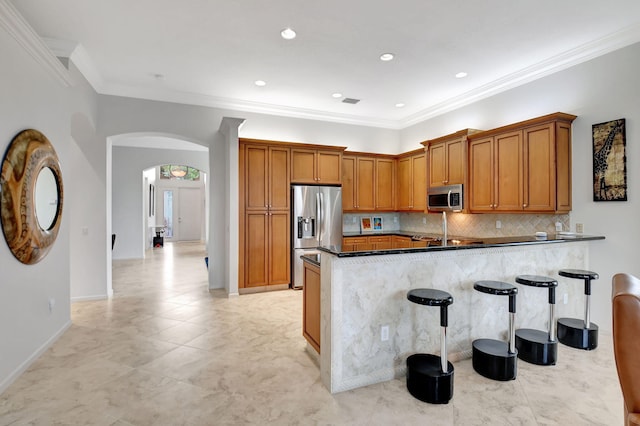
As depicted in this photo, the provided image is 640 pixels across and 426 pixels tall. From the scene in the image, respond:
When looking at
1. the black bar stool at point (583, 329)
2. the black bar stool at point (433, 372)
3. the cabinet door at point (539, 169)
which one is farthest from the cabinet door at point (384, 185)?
the black bar stool at point (433, 372)

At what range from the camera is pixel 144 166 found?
880cm

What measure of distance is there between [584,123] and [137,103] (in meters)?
6.06

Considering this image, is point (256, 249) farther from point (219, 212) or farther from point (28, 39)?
point (28, 39)

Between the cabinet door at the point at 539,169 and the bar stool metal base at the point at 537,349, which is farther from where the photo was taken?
the cabinet door at the point at 539,169

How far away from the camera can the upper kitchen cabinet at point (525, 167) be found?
3705 millimetres

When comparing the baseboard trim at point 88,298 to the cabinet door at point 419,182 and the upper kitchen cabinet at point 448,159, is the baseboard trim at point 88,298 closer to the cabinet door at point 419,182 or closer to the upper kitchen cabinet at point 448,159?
the cabinet door at point 419,182

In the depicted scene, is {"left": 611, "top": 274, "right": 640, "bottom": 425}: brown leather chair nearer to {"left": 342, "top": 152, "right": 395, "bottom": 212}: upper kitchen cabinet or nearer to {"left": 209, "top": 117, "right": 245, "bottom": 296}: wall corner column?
{"left": 209, "top": 117, "right": 245, "bottom": 296}: wall corner column

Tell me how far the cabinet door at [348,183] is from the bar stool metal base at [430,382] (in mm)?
3949

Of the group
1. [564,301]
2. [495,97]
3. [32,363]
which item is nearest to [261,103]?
[495,97]

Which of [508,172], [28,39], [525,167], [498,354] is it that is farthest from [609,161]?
[28,39]

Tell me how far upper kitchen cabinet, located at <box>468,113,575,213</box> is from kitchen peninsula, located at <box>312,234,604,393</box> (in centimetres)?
80

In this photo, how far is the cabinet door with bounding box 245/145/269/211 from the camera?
5.15 meters

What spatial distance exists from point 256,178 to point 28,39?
9.99 ft

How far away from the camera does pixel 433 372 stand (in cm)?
227
